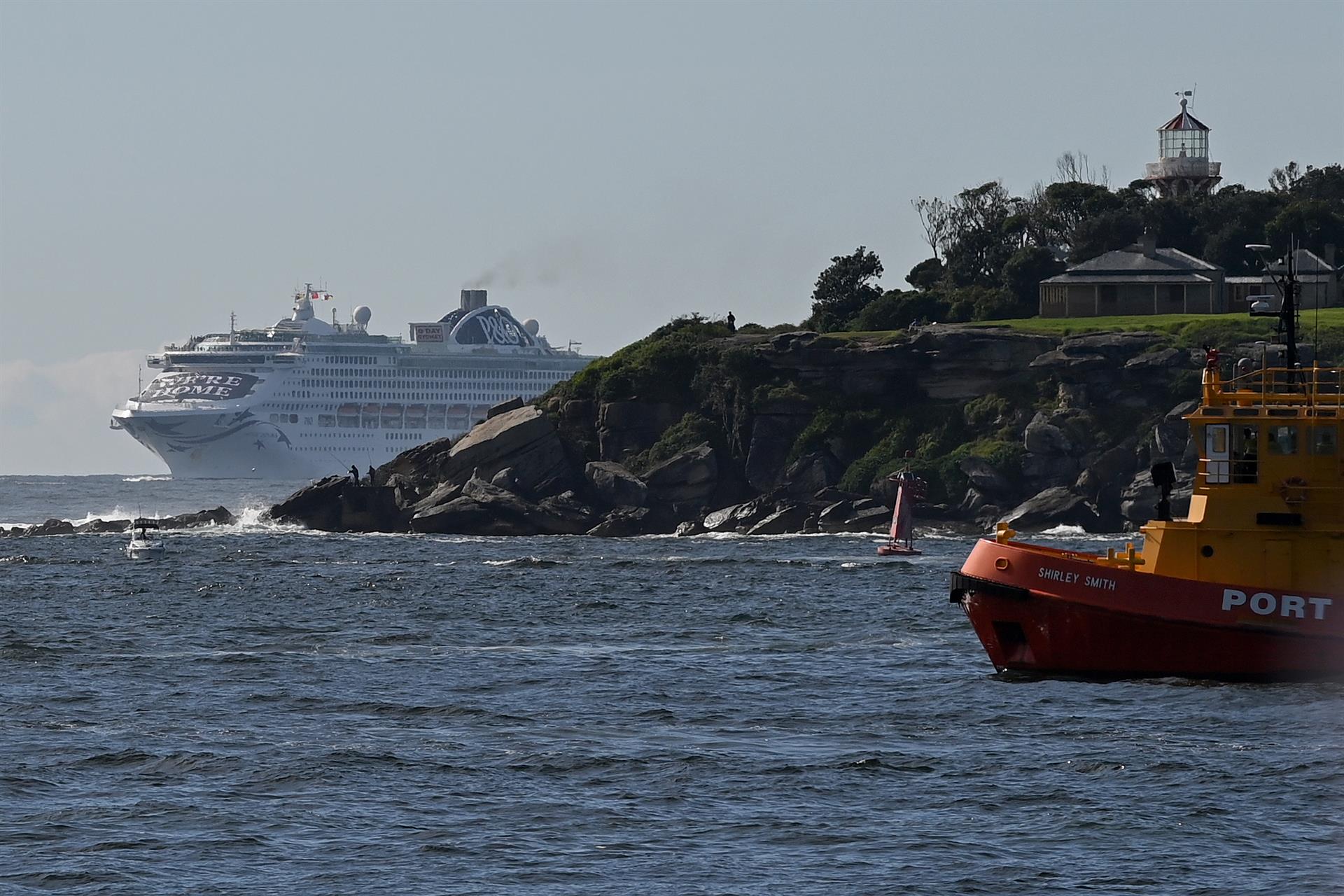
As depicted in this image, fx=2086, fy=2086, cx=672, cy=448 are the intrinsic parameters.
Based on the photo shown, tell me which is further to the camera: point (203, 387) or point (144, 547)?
point (203, 387)

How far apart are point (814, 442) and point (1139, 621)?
61.7 meters

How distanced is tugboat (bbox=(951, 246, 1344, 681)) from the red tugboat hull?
0.02 meters

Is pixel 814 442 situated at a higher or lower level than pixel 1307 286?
lower

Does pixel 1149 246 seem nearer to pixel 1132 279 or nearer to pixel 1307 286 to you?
pixel 1132 279

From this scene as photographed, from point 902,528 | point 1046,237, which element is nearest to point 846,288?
point 1046,237

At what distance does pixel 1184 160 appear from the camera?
116m

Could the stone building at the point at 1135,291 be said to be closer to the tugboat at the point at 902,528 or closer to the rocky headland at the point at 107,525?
the tugboat at the point at 902,528

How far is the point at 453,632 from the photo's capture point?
137 ft

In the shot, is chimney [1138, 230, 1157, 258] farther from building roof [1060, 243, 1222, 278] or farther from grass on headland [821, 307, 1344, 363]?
grass on headland [821, 307, 1344, 363]

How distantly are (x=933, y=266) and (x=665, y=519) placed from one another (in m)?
34.4

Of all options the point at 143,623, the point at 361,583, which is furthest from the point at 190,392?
the point at 143,623

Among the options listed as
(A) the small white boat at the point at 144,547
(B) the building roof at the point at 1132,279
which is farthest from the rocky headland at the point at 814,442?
(A) the small white boat at the point at 144,547

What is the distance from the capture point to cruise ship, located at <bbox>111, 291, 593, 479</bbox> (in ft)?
555

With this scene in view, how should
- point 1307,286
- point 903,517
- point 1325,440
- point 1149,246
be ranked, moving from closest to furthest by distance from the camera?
point 1325,440
point 903,517
point 1307,286
point 1149,246
